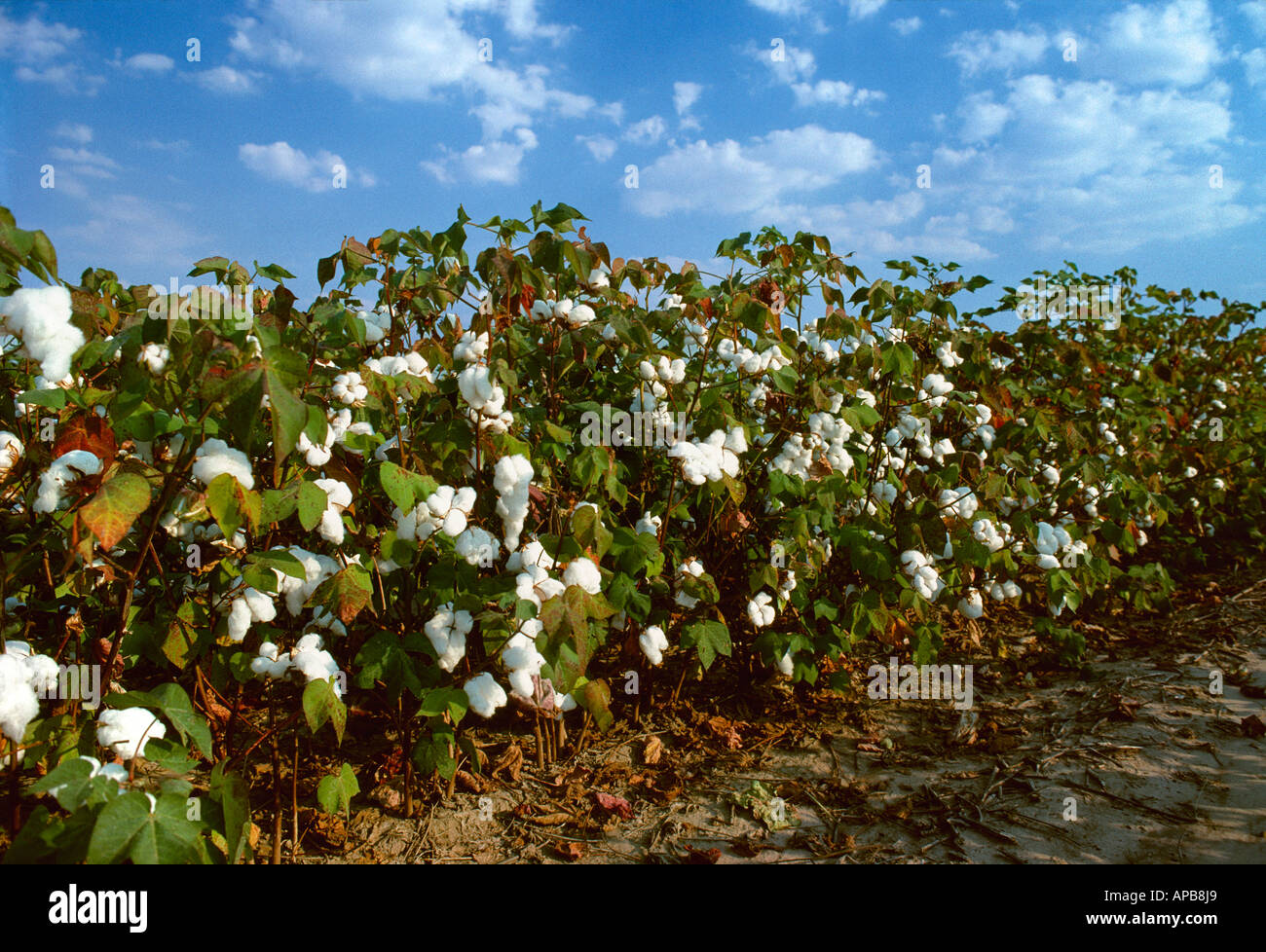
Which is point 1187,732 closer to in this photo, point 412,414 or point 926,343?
point 926,343

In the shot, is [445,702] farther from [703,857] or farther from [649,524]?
[703,857]

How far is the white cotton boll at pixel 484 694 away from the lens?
2.15 m

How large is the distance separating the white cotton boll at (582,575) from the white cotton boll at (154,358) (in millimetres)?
1090

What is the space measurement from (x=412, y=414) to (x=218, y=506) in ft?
2.76

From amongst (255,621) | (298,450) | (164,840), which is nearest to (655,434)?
(298,450)

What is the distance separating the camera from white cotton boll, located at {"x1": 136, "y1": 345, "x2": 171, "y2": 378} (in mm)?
1808

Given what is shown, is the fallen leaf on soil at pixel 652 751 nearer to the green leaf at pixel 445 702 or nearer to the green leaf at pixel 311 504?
the green leaf at pixel 445 702

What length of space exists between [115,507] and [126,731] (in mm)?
459

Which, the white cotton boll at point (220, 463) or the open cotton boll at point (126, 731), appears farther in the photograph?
the white cotton boll at point (220, 463)

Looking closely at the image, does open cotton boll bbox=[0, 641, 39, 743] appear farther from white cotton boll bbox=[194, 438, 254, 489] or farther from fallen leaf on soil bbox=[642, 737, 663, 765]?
fallen leaf on soil bbox=[642, 737, 663, 765]

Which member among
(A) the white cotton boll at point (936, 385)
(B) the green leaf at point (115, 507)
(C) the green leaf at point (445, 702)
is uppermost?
(A) the white cotton boll at point (936, 385)

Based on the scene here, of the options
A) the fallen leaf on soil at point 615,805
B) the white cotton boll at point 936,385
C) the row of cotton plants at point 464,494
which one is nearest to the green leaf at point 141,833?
the row of cotton plants at point 464,494

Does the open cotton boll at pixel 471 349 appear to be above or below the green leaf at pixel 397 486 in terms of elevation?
above

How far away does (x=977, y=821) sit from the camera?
2717 millimetres
